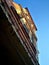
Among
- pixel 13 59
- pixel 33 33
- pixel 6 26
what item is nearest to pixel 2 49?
pixel 13 59

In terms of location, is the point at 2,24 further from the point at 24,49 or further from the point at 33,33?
the point at 33,33

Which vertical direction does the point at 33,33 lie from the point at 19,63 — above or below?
above

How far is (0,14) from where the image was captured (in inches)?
302

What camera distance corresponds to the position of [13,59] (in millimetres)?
9086

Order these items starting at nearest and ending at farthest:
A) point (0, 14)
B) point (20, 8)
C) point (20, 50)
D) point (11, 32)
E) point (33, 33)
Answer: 1. point (0, 14)
2. point (11, 32)
3. point (20, 50)
4. point (20, 8)
5. point (33, 33)

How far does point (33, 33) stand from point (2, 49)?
489 centimetres

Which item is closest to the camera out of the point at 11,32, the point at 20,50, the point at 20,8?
the point at 11,32

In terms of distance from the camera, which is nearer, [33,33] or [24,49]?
[24,49]

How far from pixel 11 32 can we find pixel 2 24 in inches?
18.8

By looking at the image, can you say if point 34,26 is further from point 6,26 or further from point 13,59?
point 6,26

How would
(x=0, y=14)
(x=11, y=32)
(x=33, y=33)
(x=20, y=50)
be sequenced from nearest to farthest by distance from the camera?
(x=0, y=14)
(x=11, y=32)
(x=20, y=50)
(x=33, y=33)

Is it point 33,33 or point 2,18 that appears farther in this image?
point 33,33

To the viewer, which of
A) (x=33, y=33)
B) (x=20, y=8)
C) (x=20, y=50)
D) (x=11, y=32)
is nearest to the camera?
(x=11, y=32)

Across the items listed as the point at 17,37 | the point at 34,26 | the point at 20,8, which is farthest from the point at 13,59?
the point at 34,26
